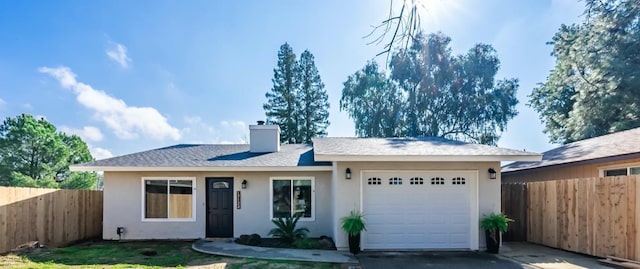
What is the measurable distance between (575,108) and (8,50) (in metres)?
23.4

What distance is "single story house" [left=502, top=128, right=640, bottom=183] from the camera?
32.9 feet

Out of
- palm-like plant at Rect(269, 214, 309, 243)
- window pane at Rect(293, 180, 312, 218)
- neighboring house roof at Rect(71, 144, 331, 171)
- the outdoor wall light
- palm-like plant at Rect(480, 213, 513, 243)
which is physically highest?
neighboring house roof at Rect(71, 144, 331, 171)

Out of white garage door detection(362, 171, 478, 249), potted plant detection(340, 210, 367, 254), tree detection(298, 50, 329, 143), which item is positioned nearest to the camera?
potted plant detection(340, 210, 367, 254)

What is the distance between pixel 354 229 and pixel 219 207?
4458 millimetres

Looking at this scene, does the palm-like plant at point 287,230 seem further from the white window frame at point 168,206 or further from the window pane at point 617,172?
the window pane at point 617,172

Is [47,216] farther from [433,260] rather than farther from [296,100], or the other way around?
[296,100]

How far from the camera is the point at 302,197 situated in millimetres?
12000

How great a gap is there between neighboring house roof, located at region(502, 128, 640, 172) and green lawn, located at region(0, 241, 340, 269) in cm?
A: 740

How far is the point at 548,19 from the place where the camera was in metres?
4.04

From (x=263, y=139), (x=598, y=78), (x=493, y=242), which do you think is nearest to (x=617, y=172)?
(x=493, y=242)

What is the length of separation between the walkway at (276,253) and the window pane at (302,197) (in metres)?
2.04

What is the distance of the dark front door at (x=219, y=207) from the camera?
39.4ft

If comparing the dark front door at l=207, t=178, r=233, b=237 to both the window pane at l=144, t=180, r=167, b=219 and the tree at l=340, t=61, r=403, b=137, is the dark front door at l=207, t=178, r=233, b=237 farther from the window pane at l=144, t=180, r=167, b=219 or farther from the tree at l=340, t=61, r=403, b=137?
the tree at l=340, t=61, r=403, b=137

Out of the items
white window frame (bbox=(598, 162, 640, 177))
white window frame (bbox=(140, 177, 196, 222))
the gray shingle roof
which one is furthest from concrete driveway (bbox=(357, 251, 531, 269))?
white window frame (bbox=(140, 177, 196, 222))
